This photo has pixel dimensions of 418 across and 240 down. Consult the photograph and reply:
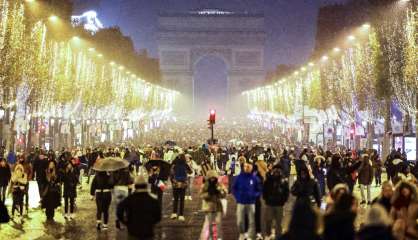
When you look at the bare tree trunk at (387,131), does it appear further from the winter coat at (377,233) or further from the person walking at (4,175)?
the winter coat at (377,233)

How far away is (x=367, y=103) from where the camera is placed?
53.7m

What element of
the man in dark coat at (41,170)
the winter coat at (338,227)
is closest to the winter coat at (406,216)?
the winter coat at (338,227)

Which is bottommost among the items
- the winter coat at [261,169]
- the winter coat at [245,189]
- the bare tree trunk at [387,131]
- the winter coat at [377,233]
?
the winter coat at [377,233]

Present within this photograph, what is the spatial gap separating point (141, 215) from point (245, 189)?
570 centimetres

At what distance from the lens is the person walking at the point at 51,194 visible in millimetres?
23250

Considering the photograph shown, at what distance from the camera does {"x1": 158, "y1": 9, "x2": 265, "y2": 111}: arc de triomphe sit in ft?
535

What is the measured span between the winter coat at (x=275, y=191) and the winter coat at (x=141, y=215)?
17.4 ft

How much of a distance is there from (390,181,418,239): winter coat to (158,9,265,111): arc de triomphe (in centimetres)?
14887

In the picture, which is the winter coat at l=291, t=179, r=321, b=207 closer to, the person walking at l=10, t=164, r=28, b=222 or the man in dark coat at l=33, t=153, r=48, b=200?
the person walking at l=10, t=164, r=28, b=222

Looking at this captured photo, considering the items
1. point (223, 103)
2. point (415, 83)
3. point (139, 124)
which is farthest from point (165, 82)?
Answer: point (415, 83)

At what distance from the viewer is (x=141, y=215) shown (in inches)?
495

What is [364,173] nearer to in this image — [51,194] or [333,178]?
[333,178]

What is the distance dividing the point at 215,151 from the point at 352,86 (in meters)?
15.4

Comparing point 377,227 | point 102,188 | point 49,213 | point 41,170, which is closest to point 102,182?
point 102,188
